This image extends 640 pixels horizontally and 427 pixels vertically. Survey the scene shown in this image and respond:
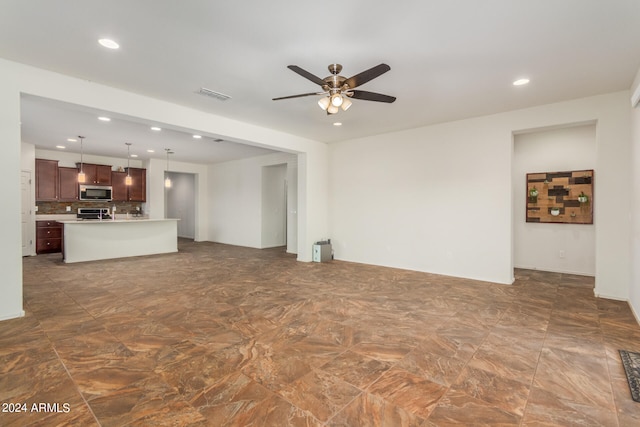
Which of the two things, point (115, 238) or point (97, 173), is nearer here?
point (115, 238)

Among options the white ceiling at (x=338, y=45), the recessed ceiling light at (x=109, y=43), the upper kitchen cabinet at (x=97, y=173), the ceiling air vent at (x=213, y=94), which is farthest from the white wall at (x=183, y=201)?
the recessed ceiling light at (x=109, y=43)

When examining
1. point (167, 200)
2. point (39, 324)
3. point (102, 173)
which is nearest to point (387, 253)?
point (39, 324)

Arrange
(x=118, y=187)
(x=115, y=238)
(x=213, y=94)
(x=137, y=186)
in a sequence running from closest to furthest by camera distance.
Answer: (x=213, y=94) < (x=115, y=238) < (x=118, y=187) < (x=137, y=186)

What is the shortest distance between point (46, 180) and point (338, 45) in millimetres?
9016

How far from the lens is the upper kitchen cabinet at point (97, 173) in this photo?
850cm

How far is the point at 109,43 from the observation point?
2.92 m

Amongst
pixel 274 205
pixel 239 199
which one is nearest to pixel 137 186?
pixel 239 199

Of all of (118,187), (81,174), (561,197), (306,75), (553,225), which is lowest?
(553,225)

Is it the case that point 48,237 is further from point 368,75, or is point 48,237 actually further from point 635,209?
point 635,209

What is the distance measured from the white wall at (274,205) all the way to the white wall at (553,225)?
249 inches

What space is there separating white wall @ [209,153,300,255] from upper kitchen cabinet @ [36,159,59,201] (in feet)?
13.9

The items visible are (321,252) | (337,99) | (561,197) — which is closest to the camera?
(337,99)

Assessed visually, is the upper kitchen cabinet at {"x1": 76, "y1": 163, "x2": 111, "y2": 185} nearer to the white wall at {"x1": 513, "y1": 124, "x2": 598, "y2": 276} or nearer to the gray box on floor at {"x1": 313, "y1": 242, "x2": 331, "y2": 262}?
the gray box on floor at {"x1": 313, "y1": 242, "x2": 331, "y2": 262}

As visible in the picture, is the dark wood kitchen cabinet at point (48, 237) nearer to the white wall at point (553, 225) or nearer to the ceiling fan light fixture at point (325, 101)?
the ceiling fan light fixture at point (325, 101)
